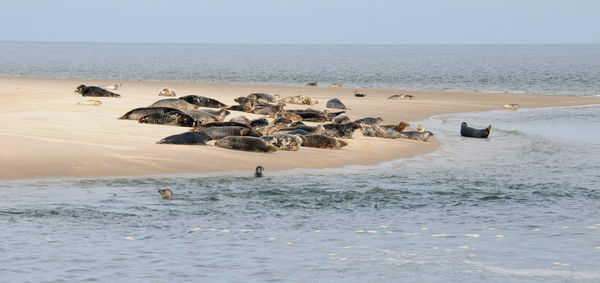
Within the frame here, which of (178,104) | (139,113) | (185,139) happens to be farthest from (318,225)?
(178,104)

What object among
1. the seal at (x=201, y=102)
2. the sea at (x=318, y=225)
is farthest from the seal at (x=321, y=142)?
the seal at (x=201, y=102)

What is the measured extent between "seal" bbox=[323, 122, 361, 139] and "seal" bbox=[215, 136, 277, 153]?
2.83 meters

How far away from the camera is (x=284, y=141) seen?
48.6 feet

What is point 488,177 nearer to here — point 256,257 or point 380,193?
point 380,193

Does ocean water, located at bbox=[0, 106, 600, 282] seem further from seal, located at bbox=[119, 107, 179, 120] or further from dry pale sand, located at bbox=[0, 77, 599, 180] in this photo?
seal, located at bbox=[119, 107, 179, 120]

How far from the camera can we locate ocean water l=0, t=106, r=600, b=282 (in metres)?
7.00

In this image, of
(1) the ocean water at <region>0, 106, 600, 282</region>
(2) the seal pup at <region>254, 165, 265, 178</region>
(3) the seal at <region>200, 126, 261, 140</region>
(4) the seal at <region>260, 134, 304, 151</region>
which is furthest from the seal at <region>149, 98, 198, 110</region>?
(2) the seal pup at <region>254, 165, 265, 178</region>

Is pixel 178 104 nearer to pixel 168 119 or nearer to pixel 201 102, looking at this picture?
pixel 201 102

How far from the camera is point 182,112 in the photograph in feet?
60.1

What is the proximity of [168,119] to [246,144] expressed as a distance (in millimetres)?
3843

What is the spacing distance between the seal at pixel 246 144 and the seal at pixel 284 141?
180 mm

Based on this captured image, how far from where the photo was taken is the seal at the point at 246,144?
47.5 feet

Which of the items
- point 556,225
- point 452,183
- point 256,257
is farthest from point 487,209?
point 256,257

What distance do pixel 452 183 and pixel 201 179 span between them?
3762 mm
